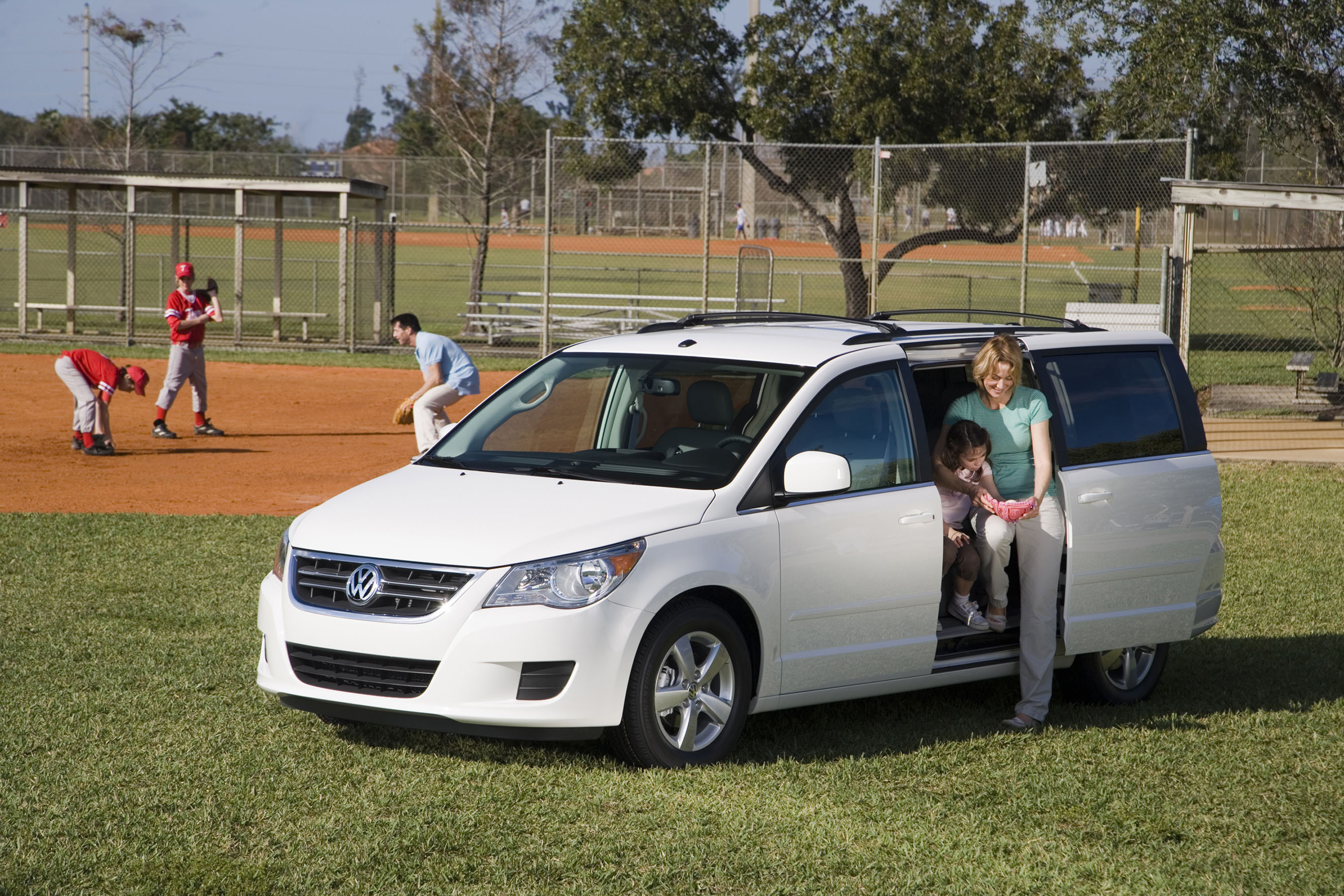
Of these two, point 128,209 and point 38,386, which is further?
point 128,209

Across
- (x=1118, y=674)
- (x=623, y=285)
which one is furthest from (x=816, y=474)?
(x=623, y=285)

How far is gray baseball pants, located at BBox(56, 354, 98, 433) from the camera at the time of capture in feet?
47.8

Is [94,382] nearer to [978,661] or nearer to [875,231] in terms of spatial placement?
[875,231]

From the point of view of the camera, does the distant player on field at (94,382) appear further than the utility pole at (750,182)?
No

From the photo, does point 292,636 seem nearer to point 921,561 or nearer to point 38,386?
point 921,561

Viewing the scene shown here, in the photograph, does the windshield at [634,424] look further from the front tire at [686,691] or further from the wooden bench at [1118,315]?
the wooden bench at [1118,315]

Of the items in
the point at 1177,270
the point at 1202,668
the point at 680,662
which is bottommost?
the point at 1202,668

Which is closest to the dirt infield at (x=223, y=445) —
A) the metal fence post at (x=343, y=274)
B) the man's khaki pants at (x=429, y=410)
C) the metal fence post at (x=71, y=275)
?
the man's khaki pants at (x=429, y=410)

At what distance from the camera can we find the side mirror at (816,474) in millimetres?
5848

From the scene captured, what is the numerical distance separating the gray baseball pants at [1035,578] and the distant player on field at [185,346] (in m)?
11.6

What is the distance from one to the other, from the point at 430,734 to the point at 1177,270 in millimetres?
10991

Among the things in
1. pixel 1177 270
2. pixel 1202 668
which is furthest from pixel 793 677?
pixel 1177 270

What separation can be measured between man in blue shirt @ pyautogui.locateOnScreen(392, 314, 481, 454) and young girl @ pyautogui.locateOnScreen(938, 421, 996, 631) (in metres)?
6.72

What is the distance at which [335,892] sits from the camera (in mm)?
4516
